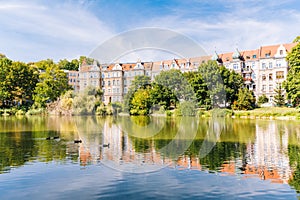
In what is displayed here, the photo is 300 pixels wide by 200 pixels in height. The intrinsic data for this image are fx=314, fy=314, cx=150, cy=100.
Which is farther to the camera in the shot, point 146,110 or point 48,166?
point 146,110

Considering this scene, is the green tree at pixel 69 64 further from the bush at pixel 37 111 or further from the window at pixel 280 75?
the window at pixel 280 75

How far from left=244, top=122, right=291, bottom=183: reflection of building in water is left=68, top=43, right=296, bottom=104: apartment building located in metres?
41.7

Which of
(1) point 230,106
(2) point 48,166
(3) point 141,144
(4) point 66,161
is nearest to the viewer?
(2) point 48,166

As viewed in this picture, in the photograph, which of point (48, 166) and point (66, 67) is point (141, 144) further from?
point (66, 67)

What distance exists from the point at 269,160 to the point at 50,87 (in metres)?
60.1

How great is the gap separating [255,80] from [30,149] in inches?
2248

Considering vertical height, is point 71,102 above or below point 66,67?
below

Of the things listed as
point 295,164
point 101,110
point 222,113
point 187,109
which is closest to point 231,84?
point 222,113

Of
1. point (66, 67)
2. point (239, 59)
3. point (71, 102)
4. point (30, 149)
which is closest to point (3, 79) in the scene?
point (71, 102)

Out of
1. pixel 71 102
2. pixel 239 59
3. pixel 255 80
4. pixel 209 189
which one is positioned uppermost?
pixel 239 59

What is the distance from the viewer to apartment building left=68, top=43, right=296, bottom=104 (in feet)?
208

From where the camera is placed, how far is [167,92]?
5928 centimetres

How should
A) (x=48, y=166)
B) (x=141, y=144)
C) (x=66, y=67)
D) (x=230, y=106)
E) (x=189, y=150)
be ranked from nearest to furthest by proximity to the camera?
(x=48, y=166) < (x=189, y=150) < (x=141, y=144) < (x=230, y=106) < (x=66, y=67)

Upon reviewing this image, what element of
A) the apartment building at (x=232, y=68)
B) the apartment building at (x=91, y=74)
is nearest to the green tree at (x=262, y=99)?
the apartment building at (x=232, y=68)
